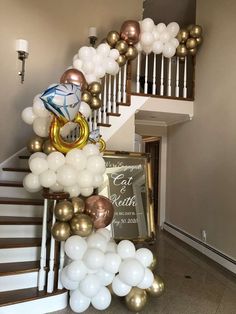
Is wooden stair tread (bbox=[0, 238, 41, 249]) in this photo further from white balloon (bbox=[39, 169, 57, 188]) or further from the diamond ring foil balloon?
the diamond ring foil balloon

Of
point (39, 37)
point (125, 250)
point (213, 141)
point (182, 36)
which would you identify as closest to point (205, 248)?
point (213, 141)

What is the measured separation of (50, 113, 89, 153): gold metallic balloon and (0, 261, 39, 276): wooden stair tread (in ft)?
3.57

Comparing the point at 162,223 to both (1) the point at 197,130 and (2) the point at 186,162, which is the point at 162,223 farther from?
(1) the point at 197,130

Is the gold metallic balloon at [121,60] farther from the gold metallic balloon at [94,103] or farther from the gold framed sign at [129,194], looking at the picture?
the gold framed sign at [129,194]

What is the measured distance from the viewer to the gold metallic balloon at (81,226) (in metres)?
2.25

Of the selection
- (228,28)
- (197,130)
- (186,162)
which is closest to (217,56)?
(228,28)

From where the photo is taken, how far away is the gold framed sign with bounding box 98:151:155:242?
3.59 m

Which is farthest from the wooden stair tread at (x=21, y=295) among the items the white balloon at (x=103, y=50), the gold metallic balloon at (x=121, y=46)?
the gold metallic balloon at (x=121, y=46)

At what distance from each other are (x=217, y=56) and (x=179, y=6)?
2.78m

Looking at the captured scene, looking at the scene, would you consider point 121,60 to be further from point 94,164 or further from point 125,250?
point 125,250

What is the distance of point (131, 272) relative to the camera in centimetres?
219

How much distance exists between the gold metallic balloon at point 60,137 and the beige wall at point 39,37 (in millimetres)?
1988

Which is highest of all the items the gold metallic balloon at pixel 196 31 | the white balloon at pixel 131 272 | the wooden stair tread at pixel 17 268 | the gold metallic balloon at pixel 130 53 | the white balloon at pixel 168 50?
the gold metallic balloon at pixel 196 31

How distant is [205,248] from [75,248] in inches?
98.9
